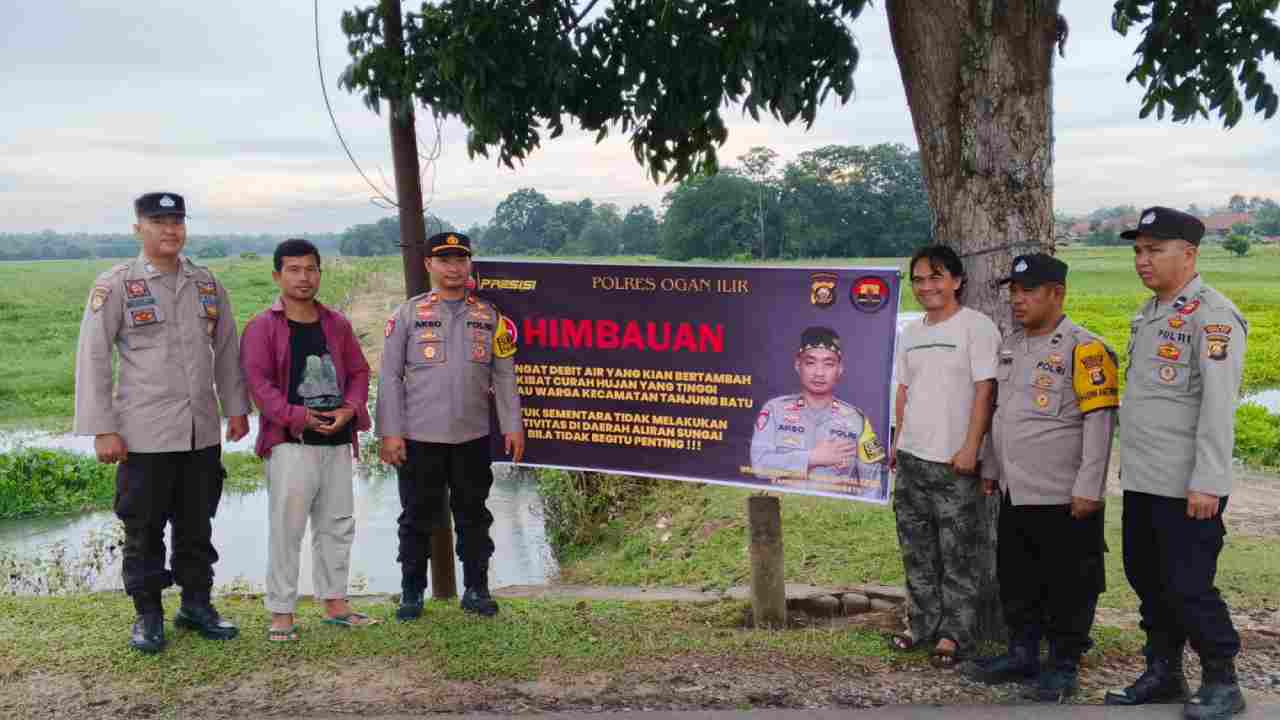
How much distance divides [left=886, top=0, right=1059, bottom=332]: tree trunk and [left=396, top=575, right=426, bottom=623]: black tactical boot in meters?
2.81

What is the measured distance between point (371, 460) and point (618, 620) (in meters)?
10.4

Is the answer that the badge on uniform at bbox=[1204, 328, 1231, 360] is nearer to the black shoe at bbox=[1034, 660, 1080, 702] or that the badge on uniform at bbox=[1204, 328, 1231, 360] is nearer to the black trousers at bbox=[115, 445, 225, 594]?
the black shoe at bbox=[1034, 660, 1080, 702]

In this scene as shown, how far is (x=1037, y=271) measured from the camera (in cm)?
409

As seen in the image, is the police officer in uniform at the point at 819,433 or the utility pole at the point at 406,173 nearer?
the police officer in uniform at the point at 819,433

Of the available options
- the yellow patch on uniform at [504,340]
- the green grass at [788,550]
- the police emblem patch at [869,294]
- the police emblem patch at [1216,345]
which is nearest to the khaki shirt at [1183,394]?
the police emblem patch at [1216,345]

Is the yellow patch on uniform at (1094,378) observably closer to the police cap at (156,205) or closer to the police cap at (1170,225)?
the police cap at (1170,225)

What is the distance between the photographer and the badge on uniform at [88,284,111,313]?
440 cm

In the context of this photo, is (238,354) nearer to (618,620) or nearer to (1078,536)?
(618,620)

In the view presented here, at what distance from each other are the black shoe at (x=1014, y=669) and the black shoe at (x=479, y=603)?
2182mm

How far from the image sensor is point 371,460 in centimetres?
1489

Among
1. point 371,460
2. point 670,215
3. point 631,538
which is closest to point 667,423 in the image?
point 631,538

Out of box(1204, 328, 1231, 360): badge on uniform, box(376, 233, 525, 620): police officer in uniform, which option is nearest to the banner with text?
box(376, 233, 525, 620): police officer in uniform

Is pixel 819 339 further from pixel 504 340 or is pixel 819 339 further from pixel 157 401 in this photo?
pixel 157 401

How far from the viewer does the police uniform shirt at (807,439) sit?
5113 mm
